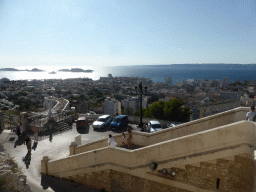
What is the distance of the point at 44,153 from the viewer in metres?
10.2

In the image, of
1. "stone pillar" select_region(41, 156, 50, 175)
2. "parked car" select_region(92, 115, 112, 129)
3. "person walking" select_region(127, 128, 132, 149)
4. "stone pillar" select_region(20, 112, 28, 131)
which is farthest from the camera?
"parked car" select_region(92, 115, 112, 129)

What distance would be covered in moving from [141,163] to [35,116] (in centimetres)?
1139

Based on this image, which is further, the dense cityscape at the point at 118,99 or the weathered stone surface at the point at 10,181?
the dense cityscape at the point at 118,99

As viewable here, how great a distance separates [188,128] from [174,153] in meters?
2.59

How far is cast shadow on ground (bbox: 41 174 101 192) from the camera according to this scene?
741 cm

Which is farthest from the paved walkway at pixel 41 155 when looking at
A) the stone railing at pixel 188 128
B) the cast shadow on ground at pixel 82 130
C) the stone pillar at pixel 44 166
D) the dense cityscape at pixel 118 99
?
the dense cityscape at pixel 118 99

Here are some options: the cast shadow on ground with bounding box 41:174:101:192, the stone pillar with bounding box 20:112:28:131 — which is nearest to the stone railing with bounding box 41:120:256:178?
the cast shadow on ground with bounding box 41:174:101:192

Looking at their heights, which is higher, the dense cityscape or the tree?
the tree

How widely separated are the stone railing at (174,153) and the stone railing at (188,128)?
6.30ft

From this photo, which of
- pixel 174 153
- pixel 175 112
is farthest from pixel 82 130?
pixel 175 112

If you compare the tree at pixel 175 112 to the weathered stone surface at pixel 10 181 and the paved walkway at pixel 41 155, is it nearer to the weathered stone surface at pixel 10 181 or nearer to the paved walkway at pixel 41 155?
the paved walkway at pixel 41 155

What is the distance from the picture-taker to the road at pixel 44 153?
760cm

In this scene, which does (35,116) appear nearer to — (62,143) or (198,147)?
(62,143)

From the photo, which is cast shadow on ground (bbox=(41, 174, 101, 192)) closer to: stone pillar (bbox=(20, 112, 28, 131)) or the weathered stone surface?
the weathered stone surface
